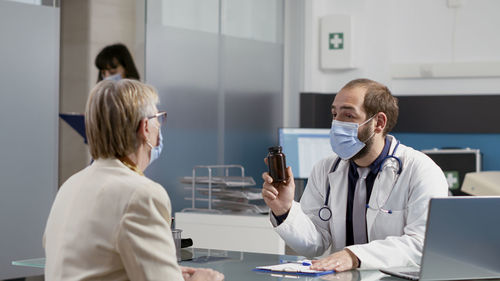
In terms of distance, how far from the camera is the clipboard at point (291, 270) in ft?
6.38

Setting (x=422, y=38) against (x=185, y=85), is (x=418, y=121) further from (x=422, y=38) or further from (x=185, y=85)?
(x=185, y=85)

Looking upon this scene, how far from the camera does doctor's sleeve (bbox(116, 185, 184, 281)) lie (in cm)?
141

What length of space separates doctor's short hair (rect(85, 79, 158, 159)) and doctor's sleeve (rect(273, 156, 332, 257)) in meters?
0.94

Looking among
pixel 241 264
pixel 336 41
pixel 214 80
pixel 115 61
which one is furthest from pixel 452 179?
pixel 241 264

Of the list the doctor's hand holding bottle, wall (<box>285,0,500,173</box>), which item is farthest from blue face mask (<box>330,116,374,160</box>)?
wall (<box>285,0,500,173</box>)

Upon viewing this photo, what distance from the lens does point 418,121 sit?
5.33 meters

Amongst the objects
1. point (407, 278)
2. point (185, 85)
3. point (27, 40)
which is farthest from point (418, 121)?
point (407, 278)

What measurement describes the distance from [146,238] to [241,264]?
0.73 metres

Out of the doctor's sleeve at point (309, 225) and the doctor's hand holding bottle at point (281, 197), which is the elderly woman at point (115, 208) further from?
the doctor's sleeve at point (309, 225)

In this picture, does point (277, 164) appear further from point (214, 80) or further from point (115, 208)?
point (214, 80)

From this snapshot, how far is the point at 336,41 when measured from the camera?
5.45 meters

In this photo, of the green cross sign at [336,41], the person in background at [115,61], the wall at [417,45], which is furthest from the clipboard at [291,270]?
the green cross sign at [336,41]

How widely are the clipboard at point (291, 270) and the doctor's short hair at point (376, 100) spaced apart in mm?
727

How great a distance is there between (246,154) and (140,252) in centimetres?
391
